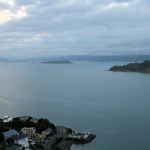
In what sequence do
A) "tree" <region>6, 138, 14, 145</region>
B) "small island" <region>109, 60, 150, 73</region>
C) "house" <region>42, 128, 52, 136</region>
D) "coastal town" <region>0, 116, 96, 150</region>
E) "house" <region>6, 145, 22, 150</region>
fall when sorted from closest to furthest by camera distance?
"house" <region>6, 145, 22, 150</region> → "tree" <region>6, 138, 14, 145</region> → "coastal town" <region>0, 116, 96, 150</region> → "house" <region>42, 128, 52, 136</region> → "small island" <region>109, 60, 150, 73</region>

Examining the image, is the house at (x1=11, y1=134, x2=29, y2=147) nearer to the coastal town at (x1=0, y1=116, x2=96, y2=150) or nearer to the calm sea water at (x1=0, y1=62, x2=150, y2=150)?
the coastal town at (x1=0, y1=116, x2=96, y2=150)

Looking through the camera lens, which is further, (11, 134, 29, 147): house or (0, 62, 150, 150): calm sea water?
(0, 62, 150, 150): calm sea water

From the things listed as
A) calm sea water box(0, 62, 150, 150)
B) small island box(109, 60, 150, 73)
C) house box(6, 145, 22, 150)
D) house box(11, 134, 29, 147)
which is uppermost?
small island box(109, 60, 150, 73)

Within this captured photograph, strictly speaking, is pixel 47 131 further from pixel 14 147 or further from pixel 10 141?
pixel 14 147

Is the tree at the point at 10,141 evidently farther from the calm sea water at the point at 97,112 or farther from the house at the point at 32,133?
the calm sea water at the point at 97,112

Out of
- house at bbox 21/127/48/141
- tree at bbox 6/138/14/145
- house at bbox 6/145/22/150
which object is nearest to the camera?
house at bbox 6/145/22/150

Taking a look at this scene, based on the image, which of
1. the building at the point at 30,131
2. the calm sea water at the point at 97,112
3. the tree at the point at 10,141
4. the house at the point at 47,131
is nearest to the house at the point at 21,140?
the tree at the point at 10,141

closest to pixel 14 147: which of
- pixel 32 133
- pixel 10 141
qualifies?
pixel 10 141

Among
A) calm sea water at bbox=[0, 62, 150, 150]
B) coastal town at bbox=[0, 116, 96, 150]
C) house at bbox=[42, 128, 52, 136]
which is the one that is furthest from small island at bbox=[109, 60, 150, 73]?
house at bbox=[42, 128, 52, 136]
